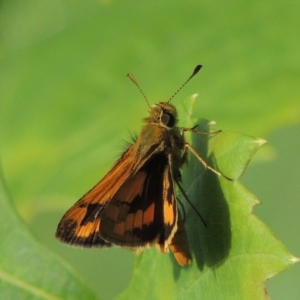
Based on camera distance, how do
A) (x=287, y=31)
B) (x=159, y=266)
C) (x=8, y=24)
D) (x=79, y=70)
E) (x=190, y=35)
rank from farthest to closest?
(x=8, y=24) → (x=79, y=70) → (x=190, y=35) → (x=287, y=31) → (x=159, y=266)

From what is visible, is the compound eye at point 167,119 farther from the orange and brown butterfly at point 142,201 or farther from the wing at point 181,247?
the wing at point 181,247

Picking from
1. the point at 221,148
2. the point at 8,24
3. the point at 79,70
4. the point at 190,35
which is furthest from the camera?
the point at 8,24

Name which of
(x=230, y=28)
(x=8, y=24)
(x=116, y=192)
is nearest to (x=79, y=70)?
(x=8, y=24)

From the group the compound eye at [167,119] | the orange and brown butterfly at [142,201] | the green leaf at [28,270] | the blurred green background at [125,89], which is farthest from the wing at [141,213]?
the blurred green background at [125,89]

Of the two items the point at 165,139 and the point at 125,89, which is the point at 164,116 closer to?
the point at 165,139

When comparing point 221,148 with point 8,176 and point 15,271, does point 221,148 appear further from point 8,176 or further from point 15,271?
point 8,176

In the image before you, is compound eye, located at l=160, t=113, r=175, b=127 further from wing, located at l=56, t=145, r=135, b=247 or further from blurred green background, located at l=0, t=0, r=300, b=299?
blurred green background, located at l=0, t=0, r=300, b=299
